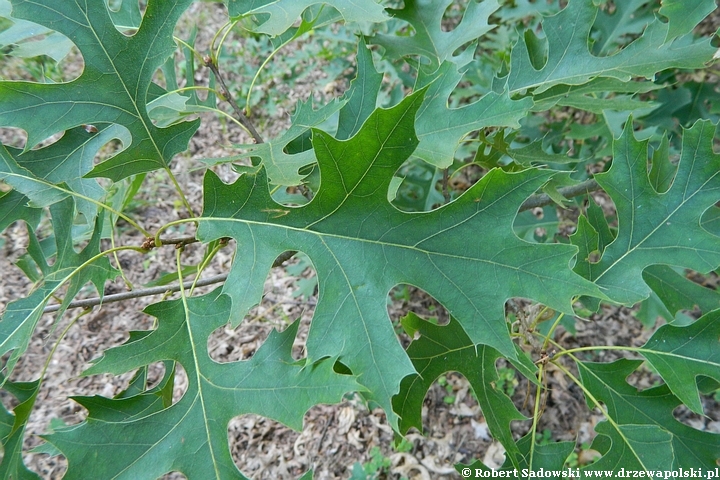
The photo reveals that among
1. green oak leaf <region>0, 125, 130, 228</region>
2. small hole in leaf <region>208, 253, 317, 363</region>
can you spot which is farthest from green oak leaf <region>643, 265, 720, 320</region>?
small hole in leaf <region>208, 253, 317, 363</region>

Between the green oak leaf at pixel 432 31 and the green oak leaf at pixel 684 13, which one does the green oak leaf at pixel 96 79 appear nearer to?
the green oak leaf at pixel 432 31

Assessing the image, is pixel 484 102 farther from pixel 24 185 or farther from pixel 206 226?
pixel 24 185

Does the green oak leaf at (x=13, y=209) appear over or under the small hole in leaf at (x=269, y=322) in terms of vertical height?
over

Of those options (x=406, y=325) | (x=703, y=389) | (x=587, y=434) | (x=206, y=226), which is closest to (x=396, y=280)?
(x=406, y=325)

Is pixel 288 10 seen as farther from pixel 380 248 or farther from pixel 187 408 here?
pixel 187 408

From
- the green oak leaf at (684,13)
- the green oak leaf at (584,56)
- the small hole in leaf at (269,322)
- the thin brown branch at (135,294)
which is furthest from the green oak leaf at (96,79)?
the small hole in leaf at (269,322)

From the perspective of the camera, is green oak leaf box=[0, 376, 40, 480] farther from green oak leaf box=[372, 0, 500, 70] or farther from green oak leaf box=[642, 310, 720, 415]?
green oak leaf box=[642, 310, 720, 415]
